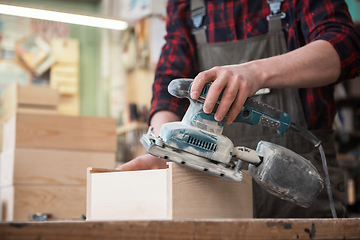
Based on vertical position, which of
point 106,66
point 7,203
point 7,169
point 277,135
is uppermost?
point 106,66

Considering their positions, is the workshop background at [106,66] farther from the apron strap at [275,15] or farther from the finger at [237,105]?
the finger at [237,105]

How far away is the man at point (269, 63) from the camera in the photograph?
39.0 inches

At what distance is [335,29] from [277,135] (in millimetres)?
374

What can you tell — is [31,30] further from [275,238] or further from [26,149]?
[275,238]

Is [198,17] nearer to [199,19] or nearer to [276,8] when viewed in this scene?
[199,19]

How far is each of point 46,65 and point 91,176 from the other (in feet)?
13.0

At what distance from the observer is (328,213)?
126cm

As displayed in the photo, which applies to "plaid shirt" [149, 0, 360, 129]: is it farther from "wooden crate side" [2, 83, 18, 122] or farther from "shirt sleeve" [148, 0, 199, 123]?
"wooden crate side" [2, 83, 18, 122]

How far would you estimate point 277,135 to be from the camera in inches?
50.9

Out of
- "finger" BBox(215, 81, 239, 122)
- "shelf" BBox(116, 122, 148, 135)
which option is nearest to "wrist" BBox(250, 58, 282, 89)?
"finger" BBox(215, 81, 239, 122)

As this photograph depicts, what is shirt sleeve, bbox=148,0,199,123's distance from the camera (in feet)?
4.58

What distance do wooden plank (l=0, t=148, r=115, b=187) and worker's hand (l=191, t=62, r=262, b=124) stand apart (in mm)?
1075

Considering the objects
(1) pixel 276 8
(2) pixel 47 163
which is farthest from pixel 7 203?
(1) pixel 276 8

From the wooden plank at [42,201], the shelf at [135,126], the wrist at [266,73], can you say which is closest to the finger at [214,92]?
the wrist at [266,73]
